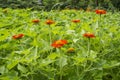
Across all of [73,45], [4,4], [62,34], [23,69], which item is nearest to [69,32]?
[62,34]

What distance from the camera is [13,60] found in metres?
1.62

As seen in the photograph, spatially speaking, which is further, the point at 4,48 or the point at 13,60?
the point at 4,48

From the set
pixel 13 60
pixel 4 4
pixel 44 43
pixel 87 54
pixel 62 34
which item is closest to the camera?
pixel 13 60

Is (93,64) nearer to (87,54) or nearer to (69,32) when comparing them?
(87,54)

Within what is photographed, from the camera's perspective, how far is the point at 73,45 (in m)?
2.05

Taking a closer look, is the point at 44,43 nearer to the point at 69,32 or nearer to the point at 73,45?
the point at 73,45

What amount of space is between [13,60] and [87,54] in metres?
0.40

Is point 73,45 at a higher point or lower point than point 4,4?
higher

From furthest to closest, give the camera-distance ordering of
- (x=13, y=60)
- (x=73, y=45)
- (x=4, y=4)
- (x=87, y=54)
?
1. (x=4, y=4)
2. (x=73, y=45)
3. (x=87, y=54)
4. (x=13, y=60)

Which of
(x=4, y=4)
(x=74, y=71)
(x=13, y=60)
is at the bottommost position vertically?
(x=4, y=4)

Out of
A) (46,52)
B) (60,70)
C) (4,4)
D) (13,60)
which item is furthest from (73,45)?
(4,4)

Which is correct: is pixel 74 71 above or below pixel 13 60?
below

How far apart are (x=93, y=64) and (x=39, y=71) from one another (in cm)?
32

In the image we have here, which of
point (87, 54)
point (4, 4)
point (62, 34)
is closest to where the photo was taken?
point (87, 54)
